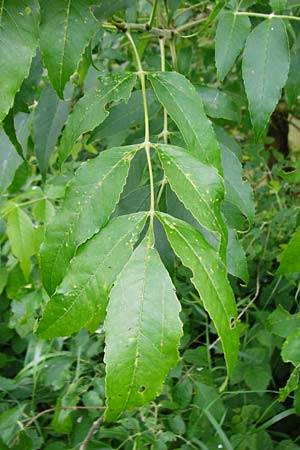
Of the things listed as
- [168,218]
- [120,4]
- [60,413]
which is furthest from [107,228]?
[60,413]

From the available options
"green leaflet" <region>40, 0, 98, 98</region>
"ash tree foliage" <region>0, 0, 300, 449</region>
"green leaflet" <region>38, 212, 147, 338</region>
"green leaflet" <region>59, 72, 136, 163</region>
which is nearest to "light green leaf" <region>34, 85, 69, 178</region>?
"ash tree foliage" <region>0, 0, 300, 449</region>

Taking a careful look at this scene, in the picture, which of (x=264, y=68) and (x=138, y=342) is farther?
(x=264, y=68)

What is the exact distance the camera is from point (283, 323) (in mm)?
1100

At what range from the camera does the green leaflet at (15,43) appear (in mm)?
650

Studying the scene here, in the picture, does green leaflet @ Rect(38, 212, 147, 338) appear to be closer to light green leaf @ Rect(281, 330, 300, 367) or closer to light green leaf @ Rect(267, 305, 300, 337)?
light green leaf @ Rect(281, 330, 300, 367)

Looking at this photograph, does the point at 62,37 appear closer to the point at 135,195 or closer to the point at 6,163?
the point at 135,195

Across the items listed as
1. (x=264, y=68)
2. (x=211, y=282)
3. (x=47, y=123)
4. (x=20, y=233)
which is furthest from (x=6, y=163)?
(x=211, y=282)

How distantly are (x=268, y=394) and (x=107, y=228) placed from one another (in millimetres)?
1293

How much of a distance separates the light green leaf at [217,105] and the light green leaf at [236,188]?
0.12 m

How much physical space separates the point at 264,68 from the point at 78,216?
1.23 ft

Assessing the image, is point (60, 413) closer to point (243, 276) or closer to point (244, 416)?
point (244, 416)

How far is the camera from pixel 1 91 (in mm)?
647

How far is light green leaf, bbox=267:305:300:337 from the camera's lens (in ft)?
3.55

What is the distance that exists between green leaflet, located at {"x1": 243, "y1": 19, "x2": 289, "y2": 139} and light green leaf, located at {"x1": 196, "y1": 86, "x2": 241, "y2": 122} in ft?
0.55
